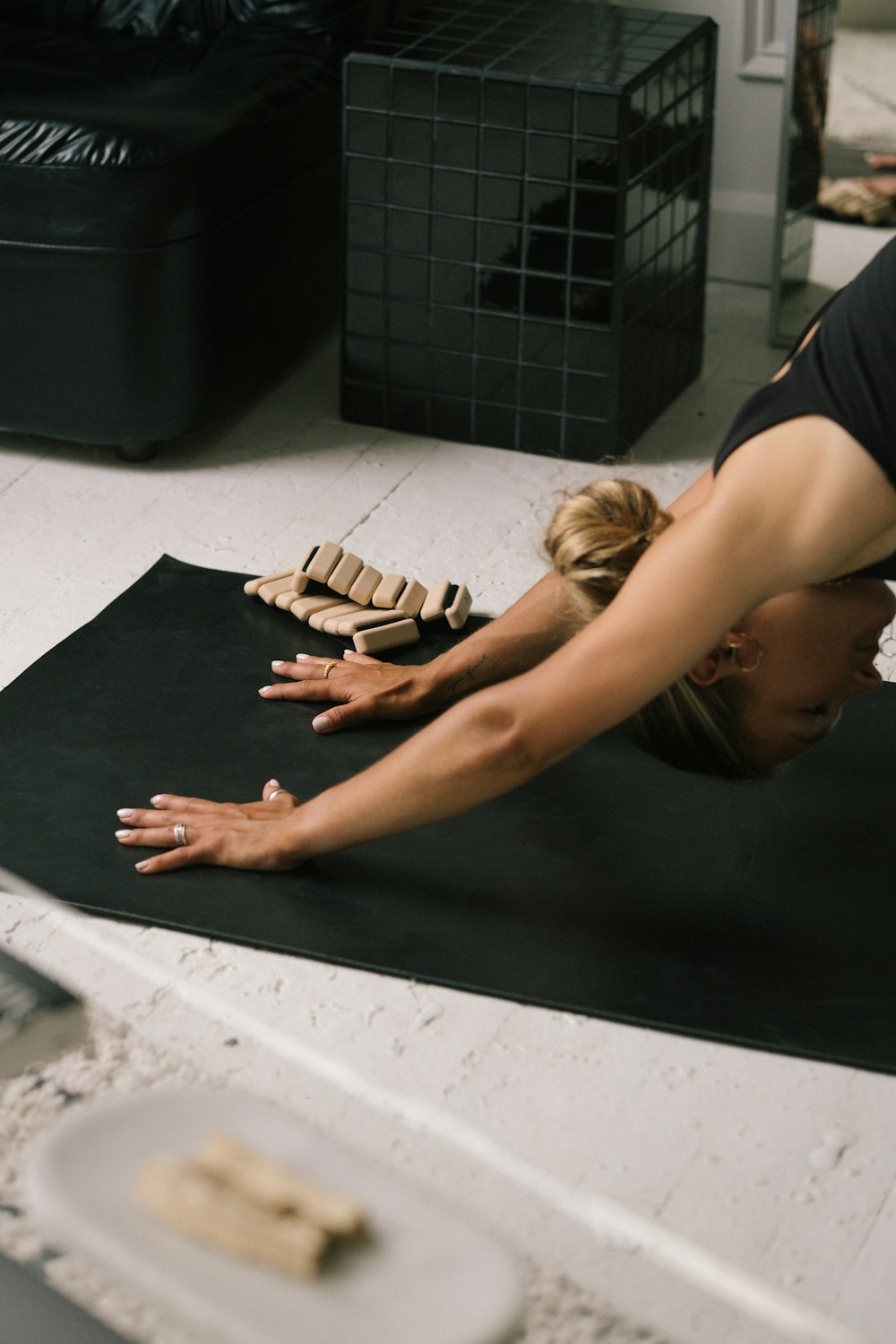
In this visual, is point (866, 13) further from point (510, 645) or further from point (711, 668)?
point (711, 668)

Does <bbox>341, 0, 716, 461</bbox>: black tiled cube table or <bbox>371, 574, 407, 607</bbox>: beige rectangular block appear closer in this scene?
<bbox>371, 574, 407, 607</bbox>: beige rectangular block

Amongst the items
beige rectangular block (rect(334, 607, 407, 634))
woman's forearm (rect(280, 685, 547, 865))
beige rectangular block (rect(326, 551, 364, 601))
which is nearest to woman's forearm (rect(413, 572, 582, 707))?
beige rectangular block (rect(334, 607, 407, 634))

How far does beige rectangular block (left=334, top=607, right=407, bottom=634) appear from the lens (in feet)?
7.21

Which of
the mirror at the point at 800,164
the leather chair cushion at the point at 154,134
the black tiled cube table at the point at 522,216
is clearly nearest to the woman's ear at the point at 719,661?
the black tiled cube table at the point at 522,216

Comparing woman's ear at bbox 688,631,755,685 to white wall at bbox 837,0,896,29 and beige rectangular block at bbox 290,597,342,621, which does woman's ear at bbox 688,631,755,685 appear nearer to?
beige rectangular block at bbox 290,597,342,621

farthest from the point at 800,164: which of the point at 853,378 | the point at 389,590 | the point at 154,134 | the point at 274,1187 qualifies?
the point at 274,1187

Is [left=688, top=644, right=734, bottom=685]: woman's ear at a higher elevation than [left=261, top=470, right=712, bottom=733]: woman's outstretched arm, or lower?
higher

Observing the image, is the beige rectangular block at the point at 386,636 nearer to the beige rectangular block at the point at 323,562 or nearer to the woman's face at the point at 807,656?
the beige rectangular block at the point at 323,562

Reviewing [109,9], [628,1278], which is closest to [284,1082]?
[628,1278]

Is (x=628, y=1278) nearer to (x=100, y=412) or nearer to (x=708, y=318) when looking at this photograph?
(x=100, y=412)

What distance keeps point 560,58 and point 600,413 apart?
22.4 inches

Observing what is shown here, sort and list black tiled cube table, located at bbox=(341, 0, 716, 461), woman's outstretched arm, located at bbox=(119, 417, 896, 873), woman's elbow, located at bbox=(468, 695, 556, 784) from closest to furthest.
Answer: woman's outstretched arm, located at bbox=(119, 417, 896, 873) < woman's elbow, located at bbox=(468, 695, 556, 784) < black tiled cube table, located at bbox=(341, 0, 716, 461)

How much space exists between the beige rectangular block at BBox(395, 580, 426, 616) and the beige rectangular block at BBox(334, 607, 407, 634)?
2 cm

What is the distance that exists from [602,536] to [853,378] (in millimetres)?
303
